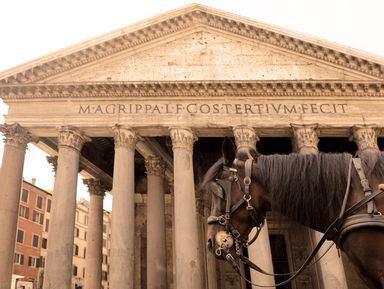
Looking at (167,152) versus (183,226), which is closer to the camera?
(183,226)

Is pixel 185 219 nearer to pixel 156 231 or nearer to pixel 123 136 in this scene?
pixel 156 231

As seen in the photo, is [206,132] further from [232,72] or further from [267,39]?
[267,39]

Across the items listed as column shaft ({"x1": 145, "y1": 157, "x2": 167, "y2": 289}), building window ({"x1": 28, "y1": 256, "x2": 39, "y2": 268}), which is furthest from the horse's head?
building window ({"x1": 28, "y1": 256, "x2": 39, "y2": 268})

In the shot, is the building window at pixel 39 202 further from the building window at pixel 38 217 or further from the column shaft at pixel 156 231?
the column shaft at pixel 156 231

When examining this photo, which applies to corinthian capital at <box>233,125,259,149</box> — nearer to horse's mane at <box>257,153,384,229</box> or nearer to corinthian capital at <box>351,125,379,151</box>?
corinthian capital at <box>351,125,379,151</box>

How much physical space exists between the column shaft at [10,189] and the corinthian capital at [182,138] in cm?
547

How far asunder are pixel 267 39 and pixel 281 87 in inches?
101

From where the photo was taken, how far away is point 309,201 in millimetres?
3129

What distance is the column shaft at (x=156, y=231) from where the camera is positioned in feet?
48.5

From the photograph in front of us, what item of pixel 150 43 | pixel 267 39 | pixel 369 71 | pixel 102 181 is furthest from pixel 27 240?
pixel 369 71

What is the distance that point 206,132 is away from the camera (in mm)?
14445

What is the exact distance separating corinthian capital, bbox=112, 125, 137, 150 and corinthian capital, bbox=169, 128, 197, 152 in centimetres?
147

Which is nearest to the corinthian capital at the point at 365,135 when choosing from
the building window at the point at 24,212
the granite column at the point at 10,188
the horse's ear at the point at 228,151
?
the horse's ear at the point at 228,151

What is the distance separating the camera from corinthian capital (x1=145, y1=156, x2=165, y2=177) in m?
16.8
